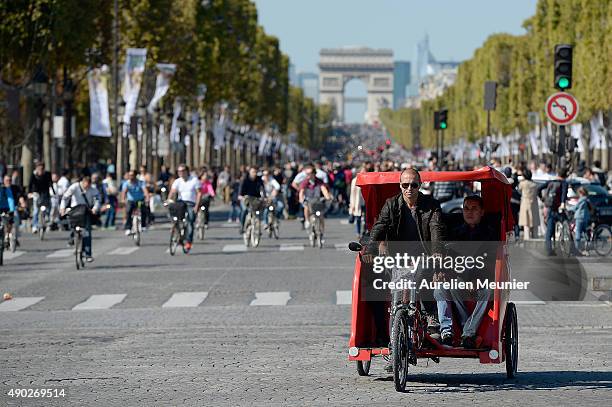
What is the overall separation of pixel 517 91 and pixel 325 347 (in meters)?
88.2

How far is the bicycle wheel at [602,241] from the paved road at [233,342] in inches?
41.4

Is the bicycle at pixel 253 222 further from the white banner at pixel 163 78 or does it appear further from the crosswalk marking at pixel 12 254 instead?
the white banner at pixel 163 78

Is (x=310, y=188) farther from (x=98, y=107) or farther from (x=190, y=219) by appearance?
(x=98, y=107)

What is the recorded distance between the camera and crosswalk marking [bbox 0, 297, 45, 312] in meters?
21.7

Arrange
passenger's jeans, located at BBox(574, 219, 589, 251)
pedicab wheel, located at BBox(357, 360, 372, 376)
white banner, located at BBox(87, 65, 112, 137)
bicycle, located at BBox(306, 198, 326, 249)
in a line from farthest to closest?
1. white banner, located at BBox(87, 65, 112, 137)
2. bicycle, located at BBox(306, 198, 326, 249)
3. passenger's jeans, located at BBox(574, 219, 589, 251)
4. pedicab wheel, located at BBox(357, 360, 372, 376)

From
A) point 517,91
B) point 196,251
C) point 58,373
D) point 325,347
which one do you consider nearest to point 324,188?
point 196,251

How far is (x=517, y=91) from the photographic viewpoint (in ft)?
337

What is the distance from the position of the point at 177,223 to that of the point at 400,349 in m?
20.5

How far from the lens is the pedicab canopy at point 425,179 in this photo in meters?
12.9

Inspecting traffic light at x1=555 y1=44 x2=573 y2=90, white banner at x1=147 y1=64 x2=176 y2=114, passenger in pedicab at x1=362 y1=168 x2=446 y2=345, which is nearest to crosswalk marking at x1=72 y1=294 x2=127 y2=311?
traffic light at x1=555 y1=44 x2=573 y2=90

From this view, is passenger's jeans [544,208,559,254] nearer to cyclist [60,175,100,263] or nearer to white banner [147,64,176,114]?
cyclist [60,175,100,263]

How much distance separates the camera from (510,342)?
42.3 feet

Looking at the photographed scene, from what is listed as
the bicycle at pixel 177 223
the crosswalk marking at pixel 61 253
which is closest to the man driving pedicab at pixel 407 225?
the bicycle at pixel 177 223

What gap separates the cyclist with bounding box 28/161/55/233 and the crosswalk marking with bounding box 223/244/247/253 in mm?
7315
